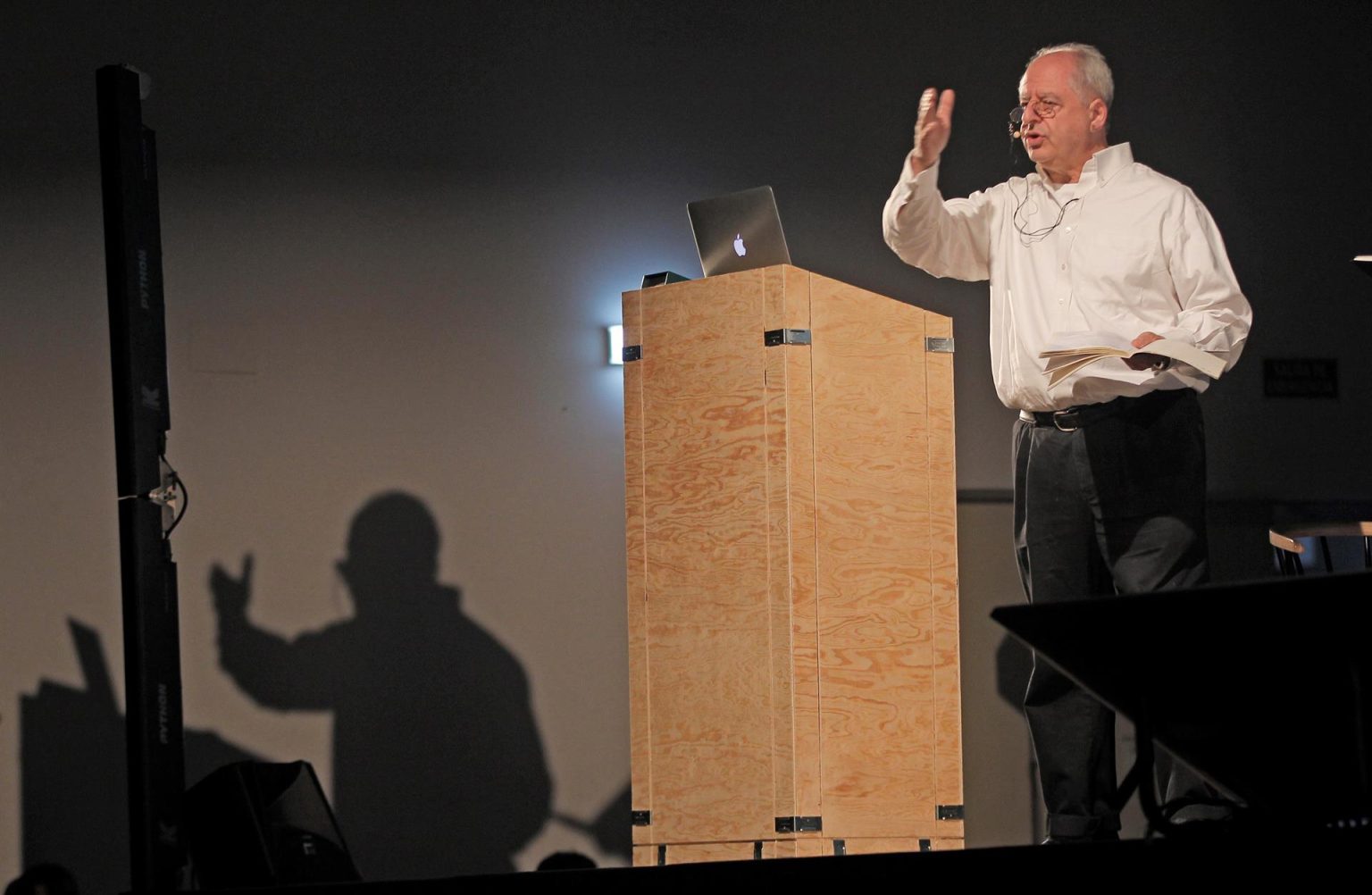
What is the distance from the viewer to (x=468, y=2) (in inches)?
186

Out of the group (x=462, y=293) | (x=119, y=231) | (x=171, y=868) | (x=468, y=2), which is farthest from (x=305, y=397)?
(x=171, y=868)

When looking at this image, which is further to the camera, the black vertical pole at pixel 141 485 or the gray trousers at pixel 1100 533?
the gray trousers at pixel 1100 533

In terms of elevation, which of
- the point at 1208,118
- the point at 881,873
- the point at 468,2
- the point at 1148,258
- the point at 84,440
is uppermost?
the point at 468,2

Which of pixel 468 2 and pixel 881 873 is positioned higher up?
pixel 468 2

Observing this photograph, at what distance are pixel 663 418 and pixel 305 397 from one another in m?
1.45

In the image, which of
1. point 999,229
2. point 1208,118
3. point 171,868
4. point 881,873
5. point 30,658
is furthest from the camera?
point 1208,118

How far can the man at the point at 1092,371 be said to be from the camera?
3.12 m

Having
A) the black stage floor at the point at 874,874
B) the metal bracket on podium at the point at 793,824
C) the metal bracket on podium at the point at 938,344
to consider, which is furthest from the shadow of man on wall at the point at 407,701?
the black stage floor at the point at 874,874

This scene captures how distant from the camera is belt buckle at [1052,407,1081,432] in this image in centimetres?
321

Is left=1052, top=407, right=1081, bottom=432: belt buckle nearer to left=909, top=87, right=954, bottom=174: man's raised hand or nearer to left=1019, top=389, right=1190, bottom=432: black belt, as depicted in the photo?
left=1019, top=389, right=1190, bottom=432: black belt

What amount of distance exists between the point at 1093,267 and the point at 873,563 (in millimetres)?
899

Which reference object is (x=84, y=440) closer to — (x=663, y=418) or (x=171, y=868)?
(x=663, y=418)

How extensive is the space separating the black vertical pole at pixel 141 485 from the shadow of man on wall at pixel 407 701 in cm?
198

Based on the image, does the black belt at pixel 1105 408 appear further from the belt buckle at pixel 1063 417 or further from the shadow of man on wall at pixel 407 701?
the shadow of man on wall at pixel 407 701
